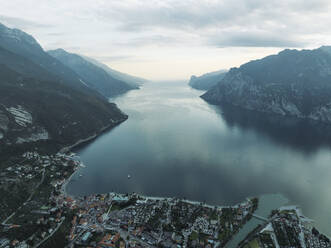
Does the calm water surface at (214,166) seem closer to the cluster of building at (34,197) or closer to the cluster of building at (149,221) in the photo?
the cluster of building at (149,221)

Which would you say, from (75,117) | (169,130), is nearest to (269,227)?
(169,130)

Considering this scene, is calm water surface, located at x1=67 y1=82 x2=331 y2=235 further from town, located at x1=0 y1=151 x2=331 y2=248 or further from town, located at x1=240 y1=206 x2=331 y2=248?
town, located at x1=0 y1=151 x2=331 y2=248

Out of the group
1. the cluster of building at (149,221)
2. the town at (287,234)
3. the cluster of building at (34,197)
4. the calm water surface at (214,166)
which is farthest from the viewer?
the calm water surface at (214,166)

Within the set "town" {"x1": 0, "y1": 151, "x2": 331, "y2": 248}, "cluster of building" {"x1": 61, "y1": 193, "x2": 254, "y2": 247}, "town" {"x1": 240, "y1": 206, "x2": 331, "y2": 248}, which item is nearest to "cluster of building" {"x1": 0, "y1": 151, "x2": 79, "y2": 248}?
"town" {"x1": 0, "y1": 151, "x2": 331, "y2": 248}

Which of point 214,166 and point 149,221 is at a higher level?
point 214,166

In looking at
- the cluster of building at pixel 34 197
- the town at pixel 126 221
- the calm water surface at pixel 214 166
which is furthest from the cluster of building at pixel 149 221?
the calm water surface at pixel 214 166

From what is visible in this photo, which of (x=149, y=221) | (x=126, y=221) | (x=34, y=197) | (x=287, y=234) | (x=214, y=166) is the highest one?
(x=34, y=197)

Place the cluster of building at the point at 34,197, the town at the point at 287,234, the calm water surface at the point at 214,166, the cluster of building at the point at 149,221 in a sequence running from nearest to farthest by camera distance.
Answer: the cluster of building at the point at 34,197, the town at the point at 287,234, the cluster of building at the point at 149,221, the calm water surface at the point at 214,166

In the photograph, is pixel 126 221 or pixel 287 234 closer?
pixel 287 234

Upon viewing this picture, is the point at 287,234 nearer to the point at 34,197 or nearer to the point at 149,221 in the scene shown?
the point at 149,221

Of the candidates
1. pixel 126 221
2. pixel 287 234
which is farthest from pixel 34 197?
pixel 287 234
